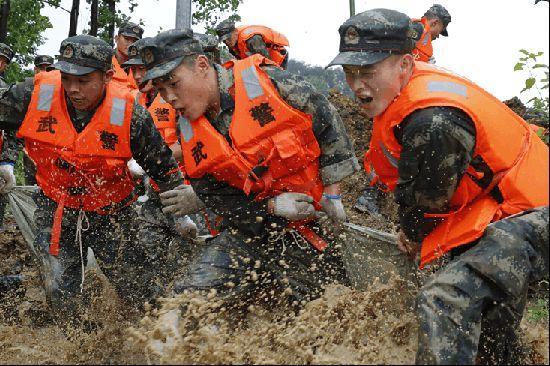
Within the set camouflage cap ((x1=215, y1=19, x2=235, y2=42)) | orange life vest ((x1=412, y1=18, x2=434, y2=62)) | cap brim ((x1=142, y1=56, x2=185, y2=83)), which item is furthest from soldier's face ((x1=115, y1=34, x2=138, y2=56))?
cap brim ((x1=142, y1=56, x2=185, y2=83))

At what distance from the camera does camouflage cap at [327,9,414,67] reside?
131 inches

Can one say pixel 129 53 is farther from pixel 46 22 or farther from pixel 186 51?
pixel 46 22

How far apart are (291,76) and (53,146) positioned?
1.92 m

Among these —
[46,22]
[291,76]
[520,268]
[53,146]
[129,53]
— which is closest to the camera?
[520,268]

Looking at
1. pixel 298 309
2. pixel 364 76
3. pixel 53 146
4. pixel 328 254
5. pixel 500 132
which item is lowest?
pixel 298 309

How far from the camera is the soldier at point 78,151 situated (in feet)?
16.1

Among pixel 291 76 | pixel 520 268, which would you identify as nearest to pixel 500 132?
pixel 520 268

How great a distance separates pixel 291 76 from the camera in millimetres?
4195

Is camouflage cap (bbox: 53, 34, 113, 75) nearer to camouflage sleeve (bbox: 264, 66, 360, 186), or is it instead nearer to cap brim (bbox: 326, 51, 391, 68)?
camouflage sleeve (bbox: 264, 66, 360, 186)

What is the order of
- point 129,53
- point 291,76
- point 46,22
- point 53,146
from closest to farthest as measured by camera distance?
1. point 291,76
2. point 53,146
3. point 129,53
4. point 46,22

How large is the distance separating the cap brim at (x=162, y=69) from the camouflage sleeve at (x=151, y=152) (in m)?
0.91

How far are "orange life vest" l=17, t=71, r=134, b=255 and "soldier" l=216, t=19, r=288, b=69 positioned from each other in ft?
9.14

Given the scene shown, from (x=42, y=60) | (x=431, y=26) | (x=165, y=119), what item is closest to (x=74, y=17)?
(x=42, y=60)

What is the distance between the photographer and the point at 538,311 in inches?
168
